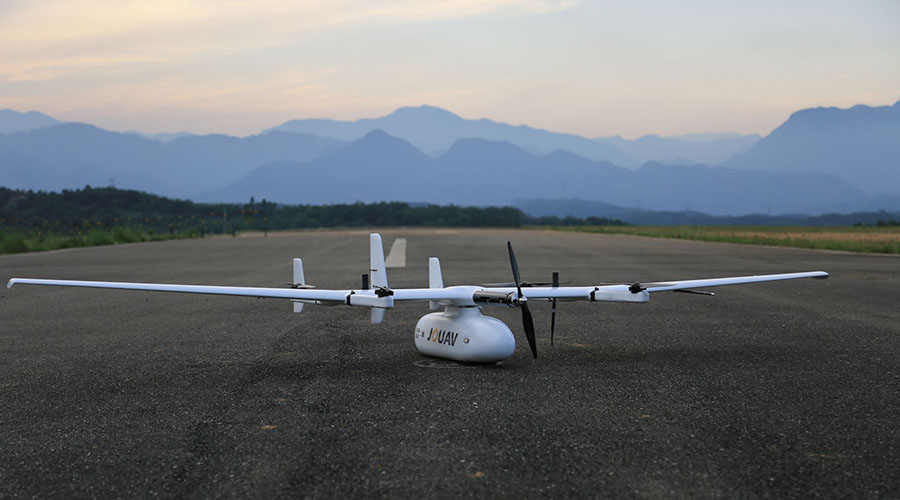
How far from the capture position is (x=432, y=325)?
9.06 meters

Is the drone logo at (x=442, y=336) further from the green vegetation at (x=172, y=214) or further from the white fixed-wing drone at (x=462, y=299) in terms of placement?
the green vegetation at (x=172, y=214)

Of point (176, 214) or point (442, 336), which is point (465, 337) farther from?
point (176, 214)

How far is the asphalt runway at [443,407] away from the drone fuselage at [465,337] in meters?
0.22

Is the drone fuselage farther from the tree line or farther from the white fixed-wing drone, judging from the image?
the tree line

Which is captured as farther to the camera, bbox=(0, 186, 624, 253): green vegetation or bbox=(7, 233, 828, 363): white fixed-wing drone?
bbox=(0, 186, 624, 253): green vegetation

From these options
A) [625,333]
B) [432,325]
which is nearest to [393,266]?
[625,333]

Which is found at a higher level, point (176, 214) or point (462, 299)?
point (176, 214)

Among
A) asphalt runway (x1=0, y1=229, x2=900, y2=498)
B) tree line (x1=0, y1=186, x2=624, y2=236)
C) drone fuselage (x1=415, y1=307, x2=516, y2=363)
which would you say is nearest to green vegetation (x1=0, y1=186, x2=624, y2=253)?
tree line (x1=0, y1=186, x2=624, y2=236)

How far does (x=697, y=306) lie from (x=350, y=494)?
11888 mm

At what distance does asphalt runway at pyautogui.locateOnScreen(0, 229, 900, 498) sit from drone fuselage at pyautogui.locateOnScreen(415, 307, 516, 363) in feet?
0.72

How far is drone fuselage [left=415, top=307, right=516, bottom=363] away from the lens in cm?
840

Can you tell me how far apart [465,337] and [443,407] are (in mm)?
1791

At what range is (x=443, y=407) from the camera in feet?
22.4

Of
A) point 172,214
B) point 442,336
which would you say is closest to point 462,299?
point 442,336
